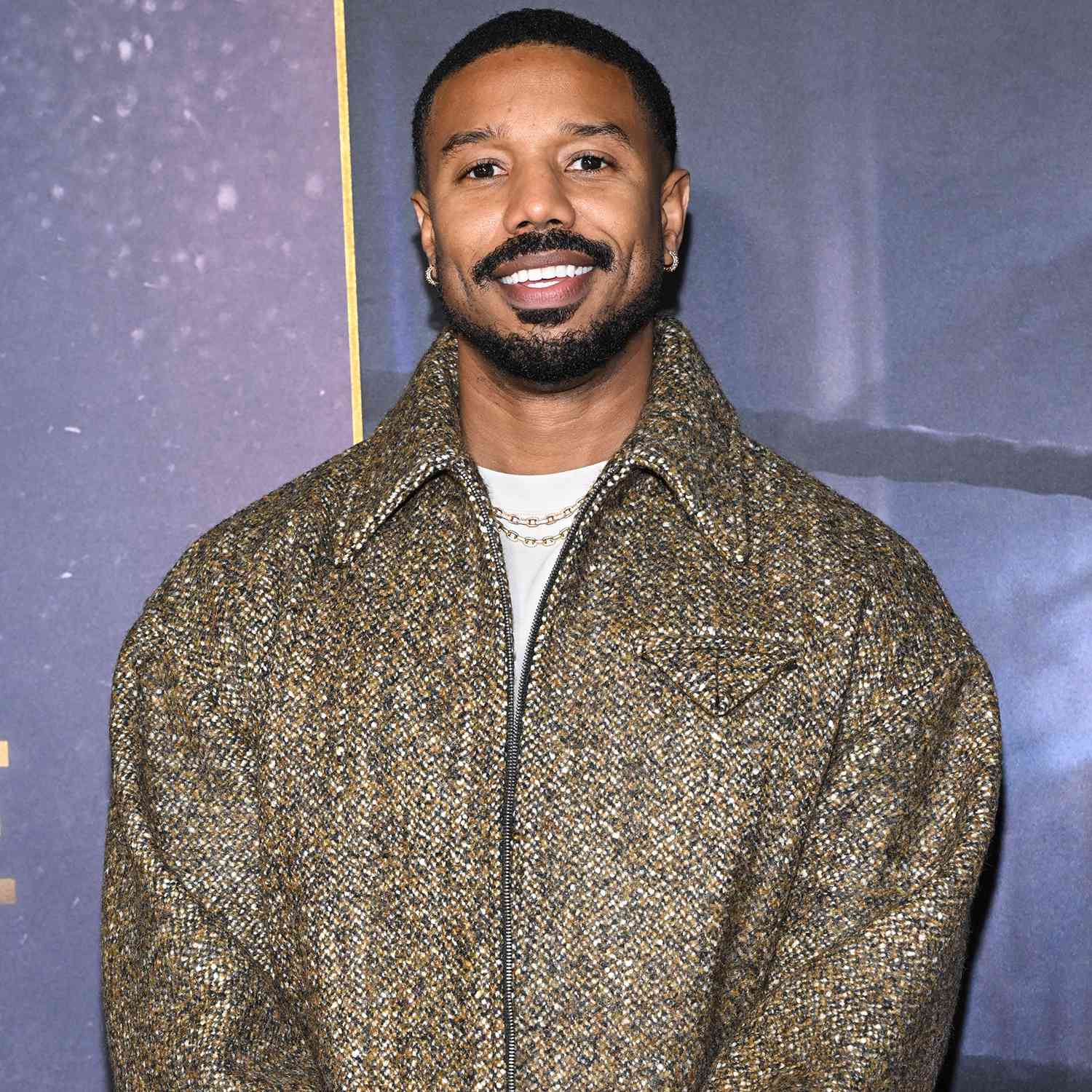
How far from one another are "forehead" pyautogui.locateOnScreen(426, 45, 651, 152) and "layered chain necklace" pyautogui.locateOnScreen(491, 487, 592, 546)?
1.42 ft

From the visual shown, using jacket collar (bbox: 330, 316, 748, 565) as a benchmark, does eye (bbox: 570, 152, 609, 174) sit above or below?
above

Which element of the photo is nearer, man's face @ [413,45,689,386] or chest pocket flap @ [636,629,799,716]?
chest pocket flap @ [636,629,799,716]

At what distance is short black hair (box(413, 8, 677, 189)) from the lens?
199 centimetres

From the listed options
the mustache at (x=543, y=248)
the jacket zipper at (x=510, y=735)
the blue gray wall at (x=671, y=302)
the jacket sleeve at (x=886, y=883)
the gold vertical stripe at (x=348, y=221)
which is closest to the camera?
the jacket sleeve at (x=886, y=883)

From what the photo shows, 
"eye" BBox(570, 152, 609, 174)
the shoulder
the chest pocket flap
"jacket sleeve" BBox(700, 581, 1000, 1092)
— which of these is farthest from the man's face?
"jacket sleeve" BBox(700, 581, 1000, 1092)

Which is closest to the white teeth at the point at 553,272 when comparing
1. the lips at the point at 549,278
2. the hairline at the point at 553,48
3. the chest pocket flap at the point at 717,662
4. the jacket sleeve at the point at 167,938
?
the lips at the point at 549,278

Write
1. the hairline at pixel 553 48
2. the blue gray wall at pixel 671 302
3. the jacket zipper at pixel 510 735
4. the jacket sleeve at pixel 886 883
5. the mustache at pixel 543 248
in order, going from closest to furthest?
the jacket sleeve at pixel 886 883 → the jacket zipper at pixel 510 735 → the mustache at pixel 543 248 → the hairline at pixel 553 48 → the blue gray wall at pixel 671 302

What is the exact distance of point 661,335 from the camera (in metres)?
2.01

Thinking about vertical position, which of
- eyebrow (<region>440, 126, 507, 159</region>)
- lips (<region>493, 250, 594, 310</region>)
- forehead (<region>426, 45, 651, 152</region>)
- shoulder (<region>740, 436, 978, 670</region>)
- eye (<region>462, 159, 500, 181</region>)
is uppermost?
forehead (<region>426, 45, 651, 152</region>)

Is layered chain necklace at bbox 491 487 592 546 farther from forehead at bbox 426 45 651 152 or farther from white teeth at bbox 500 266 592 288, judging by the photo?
forehead at bbox 426 45 651 152

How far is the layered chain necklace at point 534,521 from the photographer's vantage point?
192 cm

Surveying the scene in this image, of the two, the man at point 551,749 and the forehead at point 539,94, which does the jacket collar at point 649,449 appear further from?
the forehead at point 539,94

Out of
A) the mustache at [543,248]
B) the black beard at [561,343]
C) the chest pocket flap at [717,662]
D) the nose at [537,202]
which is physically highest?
the nose at [537,202]

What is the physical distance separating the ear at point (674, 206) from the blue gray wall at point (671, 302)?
0.22 m
